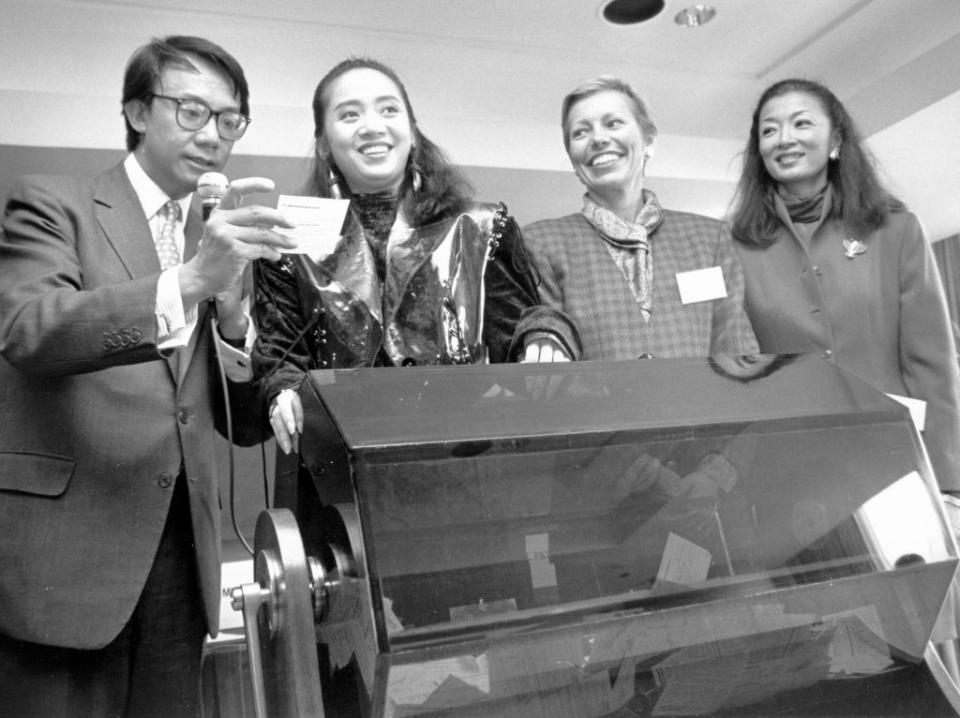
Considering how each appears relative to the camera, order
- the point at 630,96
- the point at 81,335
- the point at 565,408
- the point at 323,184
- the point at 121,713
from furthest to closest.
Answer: the point at 630,96, the point at 323,184, the point at 121,713, the point at 81,335, the point at 565,408

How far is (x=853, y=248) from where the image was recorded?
6.29 ft

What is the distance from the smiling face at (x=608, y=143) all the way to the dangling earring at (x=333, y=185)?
21.5 inches

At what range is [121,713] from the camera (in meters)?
1.34

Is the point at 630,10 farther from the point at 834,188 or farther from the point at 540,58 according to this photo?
the point at 834,188

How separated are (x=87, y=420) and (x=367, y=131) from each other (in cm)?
65

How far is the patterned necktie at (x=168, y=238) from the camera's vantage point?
1.53 meters

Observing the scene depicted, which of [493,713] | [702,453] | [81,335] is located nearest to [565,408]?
[702,453]

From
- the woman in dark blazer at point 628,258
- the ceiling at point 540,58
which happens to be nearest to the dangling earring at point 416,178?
the woman in dark blazer at point 628,258

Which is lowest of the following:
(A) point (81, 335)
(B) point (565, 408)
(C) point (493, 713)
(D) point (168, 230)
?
(C) point (493, 713)

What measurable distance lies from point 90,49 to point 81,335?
2.31 meters

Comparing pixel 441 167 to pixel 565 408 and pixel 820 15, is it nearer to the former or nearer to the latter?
pixel 565 408

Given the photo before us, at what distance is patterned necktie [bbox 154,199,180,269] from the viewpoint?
5.01 feet

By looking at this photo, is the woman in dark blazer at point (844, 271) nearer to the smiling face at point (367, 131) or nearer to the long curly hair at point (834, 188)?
the long curly hair at point (834, 188)

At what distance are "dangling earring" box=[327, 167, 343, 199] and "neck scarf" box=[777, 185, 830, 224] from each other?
1061 millimetres
